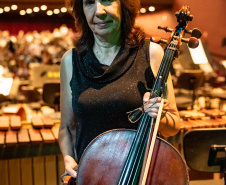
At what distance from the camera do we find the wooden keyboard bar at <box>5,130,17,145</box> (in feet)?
8.93

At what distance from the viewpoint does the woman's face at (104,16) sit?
1.48 m

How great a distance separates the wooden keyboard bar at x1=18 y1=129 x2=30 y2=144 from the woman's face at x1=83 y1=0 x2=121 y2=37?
4.96 feet

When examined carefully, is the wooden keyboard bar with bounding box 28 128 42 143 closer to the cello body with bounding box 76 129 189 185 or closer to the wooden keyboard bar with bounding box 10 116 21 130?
the wooden keyboard bar with bounding box 10 116 21 130

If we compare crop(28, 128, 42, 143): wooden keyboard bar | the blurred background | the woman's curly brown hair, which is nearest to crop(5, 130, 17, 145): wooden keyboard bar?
the blurred background

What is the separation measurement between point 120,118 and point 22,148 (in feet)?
4.90

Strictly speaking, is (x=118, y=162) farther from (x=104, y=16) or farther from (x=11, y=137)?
(x=11, y=137)

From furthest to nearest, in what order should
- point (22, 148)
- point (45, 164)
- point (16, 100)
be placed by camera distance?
point (16, 100) → point (45, 164) → point (22, 148)

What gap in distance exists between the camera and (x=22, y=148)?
2.78 m

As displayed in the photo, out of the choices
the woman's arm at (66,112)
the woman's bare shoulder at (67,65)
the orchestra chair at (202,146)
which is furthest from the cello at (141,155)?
the orchestra chair at (202,146)

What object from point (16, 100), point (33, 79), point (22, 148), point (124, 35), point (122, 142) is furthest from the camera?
point (16, 100)

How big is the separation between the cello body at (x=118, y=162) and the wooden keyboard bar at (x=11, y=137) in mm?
1494

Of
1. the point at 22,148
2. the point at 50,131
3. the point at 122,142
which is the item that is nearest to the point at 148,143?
the point at 122,142

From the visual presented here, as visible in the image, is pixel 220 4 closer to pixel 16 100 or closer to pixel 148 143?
pixel 16 100

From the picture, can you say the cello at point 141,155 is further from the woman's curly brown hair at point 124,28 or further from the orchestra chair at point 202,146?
the orchestra chair at point 202,146
